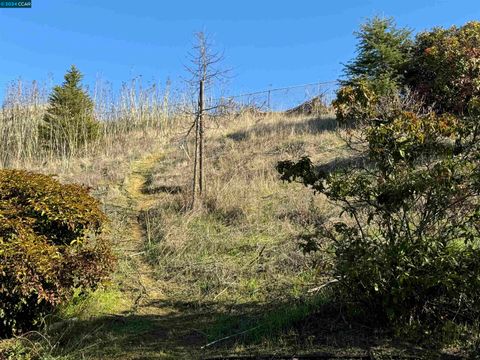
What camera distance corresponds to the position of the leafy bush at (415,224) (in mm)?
3361

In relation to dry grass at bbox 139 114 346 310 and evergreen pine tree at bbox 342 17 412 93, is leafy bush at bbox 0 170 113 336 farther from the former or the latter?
evergreen pine tree at bbox 342 17 412 93

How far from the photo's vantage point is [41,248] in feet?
14.7

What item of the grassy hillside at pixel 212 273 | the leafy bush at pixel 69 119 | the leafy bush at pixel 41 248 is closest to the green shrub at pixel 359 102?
the grassy hillside at pixel 212 273

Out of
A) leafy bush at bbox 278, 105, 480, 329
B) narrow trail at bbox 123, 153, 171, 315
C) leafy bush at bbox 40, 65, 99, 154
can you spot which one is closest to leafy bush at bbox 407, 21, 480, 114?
narrow trail at bbox 123, 153, 171, 315

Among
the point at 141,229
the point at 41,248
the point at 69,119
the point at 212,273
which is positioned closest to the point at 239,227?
the point at 212,273

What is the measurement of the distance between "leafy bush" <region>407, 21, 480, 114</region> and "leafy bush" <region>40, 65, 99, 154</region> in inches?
436

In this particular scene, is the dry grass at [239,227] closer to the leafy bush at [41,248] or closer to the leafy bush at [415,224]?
the leafy bush at [415,224]

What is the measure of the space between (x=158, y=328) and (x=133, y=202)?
5780mm

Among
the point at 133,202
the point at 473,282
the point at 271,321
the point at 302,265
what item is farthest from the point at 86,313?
the point at 133,202

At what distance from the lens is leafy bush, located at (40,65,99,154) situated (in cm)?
1628

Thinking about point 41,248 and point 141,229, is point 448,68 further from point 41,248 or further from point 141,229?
point 41,248

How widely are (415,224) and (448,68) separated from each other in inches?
351

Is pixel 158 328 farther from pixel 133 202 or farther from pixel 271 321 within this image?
pixel 133 202

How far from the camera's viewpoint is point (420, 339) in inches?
139
